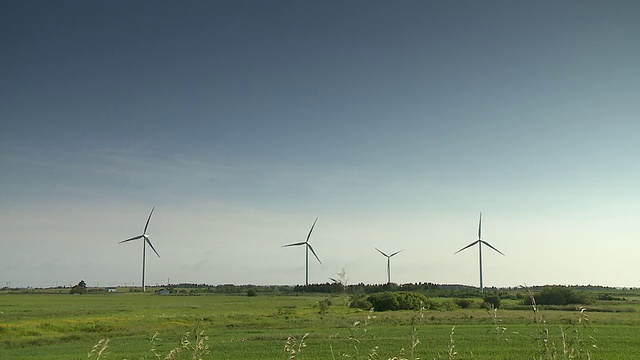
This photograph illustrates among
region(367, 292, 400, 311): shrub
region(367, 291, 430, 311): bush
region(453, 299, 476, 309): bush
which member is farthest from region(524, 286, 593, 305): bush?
region(367, 292, 400, 311): shrub

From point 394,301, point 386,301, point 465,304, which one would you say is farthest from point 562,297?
point 386,301

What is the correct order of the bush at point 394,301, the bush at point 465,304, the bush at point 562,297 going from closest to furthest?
1. the bush at point 394,301
2. the bush at point 465,304
3. the bush at point 562,297

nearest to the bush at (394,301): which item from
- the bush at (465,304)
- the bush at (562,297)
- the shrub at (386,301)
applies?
the shrub at (386,301)

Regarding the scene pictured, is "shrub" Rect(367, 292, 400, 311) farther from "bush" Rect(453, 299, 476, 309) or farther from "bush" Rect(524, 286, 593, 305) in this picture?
"bush" Rect(524, 286, 593, 305)

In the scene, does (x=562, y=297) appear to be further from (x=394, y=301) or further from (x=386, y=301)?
(x=386, y=301)

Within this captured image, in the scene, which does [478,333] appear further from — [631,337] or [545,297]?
[545,297]

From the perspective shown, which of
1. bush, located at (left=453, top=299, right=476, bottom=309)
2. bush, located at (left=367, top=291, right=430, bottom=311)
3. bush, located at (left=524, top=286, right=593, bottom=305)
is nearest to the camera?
bush, located at (left=367, top=291, right=430, bottom=311)

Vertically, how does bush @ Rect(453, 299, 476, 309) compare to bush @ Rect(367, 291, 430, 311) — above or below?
below

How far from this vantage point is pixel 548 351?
182 inches

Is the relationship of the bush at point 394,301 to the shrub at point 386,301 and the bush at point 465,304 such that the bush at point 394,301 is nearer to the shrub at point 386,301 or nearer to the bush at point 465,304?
the shrub at point 386,301

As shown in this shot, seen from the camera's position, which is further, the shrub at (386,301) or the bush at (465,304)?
the bush at (465,304)

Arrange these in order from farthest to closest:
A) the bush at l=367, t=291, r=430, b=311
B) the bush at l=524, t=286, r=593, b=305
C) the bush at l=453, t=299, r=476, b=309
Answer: the bush at l=524, t=286, r=593, b=305
the bush at l=453, t=299, r=476, b=309
the bush at l=367, t=291, r=430, b=311

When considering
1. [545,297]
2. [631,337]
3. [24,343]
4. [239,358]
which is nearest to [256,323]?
[24,343]

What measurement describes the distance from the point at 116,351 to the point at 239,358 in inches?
377
